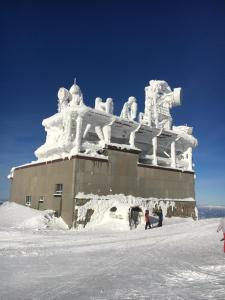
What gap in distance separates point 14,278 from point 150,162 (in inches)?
1008

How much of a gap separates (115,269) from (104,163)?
1775cm

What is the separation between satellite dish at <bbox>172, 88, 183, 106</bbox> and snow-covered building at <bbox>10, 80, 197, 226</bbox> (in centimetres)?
248

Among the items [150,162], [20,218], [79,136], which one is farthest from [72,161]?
[150,162]

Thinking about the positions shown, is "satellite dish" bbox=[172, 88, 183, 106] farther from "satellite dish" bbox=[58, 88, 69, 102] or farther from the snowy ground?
the snowy ground

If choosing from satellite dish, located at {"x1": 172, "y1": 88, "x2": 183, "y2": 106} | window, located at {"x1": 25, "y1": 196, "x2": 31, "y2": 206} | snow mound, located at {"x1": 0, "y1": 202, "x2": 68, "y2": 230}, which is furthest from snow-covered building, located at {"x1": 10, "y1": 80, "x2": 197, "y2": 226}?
satellite dish, located at {"x1": 172, "y1": 88, "x2": 183, "y2": 106}

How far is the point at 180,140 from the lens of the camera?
35.7m

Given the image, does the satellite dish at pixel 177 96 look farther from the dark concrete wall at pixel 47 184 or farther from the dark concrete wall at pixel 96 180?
the dark concrete wall at pixel 47 184

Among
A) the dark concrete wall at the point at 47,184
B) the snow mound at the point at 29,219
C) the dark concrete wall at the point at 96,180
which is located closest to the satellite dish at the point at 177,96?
the dark concrete wall at the point at 96,180

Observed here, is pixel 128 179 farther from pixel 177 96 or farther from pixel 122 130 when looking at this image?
pixel 177 96

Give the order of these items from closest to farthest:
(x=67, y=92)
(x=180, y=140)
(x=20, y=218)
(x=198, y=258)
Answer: (x=198, y=258)
(x=20, y=218)
(x=67, y=92)
(x=180, y=140)

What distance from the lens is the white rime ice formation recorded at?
27219 millimetres

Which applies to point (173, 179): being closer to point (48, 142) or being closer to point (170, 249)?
point (48, 142)

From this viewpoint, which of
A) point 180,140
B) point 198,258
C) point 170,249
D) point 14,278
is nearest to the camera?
point 14,278

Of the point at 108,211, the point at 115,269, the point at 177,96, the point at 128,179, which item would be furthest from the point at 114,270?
the point at 177,96
